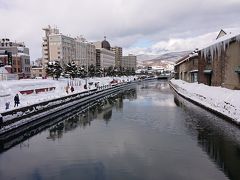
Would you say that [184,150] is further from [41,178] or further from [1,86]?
[1,86]

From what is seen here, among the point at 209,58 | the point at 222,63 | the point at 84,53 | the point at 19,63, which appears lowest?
the point at 222,63

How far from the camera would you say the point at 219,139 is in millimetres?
20281

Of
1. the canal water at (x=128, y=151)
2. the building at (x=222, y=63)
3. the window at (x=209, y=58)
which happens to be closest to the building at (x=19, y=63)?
the building at (x=222, y=63)

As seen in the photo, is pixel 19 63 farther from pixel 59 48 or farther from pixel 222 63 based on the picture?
pixel 222 63

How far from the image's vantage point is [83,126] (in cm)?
2678

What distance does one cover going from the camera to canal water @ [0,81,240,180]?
13972 mm

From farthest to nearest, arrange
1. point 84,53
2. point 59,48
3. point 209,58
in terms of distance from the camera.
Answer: point 84,53 → point 59,48 → point 209,58

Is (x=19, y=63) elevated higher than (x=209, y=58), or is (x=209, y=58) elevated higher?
(x=19, y=63)

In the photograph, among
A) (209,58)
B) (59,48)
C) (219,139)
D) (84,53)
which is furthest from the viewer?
(84,53)

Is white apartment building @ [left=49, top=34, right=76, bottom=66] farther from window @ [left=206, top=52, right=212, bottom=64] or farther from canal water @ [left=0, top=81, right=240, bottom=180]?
canal water @ [left=0, top=81, right=240, bottom=180]

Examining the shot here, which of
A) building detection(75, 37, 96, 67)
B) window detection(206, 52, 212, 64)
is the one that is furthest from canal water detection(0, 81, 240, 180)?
building detection(75, 37, 96, 67)

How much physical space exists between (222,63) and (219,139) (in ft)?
87.2

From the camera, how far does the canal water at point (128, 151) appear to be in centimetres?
1397

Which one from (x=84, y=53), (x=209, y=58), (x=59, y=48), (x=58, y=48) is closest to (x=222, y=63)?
(x=209, y=58)
